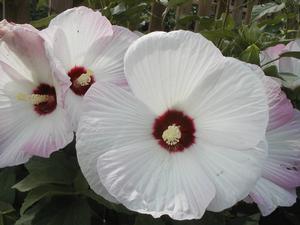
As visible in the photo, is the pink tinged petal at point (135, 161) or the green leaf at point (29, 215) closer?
the pink tinged petal at point (135, 161)

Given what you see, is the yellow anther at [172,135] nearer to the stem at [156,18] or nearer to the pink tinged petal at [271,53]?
the pink tinged petal at [271,53]

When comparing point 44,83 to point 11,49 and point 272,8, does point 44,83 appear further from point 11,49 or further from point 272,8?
point 272,8

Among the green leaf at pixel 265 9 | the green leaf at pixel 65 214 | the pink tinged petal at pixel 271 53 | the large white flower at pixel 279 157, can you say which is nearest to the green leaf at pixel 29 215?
the green leaf at pixel 65 214

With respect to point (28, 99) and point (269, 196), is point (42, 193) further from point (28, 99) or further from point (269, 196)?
point (269, 196)

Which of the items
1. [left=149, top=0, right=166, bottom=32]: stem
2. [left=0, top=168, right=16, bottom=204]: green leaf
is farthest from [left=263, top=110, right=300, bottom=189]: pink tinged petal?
[left=149, top=0, right=166, bottom=32]: stem

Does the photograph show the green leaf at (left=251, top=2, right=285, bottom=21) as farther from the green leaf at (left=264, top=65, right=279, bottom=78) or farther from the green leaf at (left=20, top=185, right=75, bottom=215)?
the green leaf at (left=20, top=185, right=75, bottom=215)

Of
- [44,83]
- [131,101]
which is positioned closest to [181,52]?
[131,101]

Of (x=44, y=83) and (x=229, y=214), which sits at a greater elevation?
(x=44, y=83)
